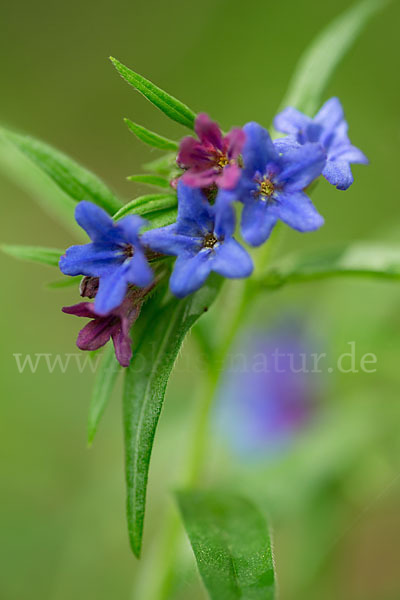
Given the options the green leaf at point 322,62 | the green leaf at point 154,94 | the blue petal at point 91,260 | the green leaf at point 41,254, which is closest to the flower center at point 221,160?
the green leaf at point 154,94

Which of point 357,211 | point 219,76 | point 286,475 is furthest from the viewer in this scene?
point 219,76

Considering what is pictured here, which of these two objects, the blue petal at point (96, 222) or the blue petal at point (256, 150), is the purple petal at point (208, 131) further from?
the blue petal at point (96, 222)

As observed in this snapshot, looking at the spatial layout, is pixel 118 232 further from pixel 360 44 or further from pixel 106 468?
pixel 360 44

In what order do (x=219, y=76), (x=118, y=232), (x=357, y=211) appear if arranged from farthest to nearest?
(x=219, y=76) < (x=357, y=211) < (x=118, y=232)

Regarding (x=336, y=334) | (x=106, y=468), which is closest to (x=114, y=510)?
(x=106, y=468)

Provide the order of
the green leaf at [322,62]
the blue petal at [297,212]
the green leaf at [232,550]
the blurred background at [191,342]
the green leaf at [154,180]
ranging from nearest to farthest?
1. the blue petal at [297,212]
2. the green leaf at [232,550]
3. the green leaf at [154,180]
4. the green leaf at [322,62]
5. the blurred background at [191,342]

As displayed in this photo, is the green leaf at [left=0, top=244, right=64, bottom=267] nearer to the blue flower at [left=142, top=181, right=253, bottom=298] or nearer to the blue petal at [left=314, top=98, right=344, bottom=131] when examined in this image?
the blue flower at [left=142, top=181, right=253, bottom=298]

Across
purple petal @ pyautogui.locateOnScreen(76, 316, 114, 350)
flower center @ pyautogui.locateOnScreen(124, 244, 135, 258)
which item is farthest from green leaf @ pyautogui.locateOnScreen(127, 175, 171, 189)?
purple petal @ pyautogui.locateOnScreen(76, 316, 114, 350)
